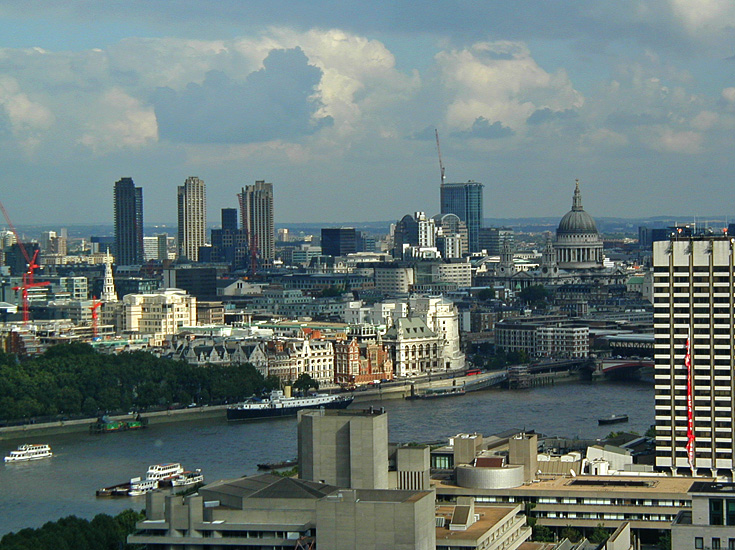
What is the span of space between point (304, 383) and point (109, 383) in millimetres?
8258

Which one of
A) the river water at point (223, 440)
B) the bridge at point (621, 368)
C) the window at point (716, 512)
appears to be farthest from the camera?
→ the bridge at point (621, 368)

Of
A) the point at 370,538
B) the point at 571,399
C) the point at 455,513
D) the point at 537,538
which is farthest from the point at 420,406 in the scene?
the point at 370,538

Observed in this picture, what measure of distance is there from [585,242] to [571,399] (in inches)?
2149

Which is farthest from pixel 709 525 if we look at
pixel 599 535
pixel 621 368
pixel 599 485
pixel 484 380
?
pixel 621 368

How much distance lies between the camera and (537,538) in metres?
28.5

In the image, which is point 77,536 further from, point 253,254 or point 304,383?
point 253,254

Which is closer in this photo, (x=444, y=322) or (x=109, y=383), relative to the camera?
(x=109, y=383)

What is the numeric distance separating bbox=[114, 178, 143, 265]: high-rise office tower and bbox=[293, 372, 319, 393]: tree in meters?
83.4

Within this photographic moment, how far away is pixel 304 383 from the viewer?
57938 millimetres

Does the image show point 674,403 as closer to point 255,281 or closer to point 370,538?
point 370,538

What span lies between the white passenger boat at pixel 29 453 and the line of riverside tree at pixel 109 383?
582 centimetres

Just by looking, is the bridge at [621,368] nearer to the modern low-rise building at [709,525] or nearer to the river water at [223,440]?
the river water at [223,440]

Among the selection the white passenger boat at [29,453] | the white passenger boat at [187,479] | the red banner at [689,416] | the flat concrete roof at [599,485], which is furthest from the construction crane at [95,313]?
the flat concrete roof at [599,485]

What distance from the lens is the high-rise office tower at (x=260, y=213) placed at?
153625 millimetres
